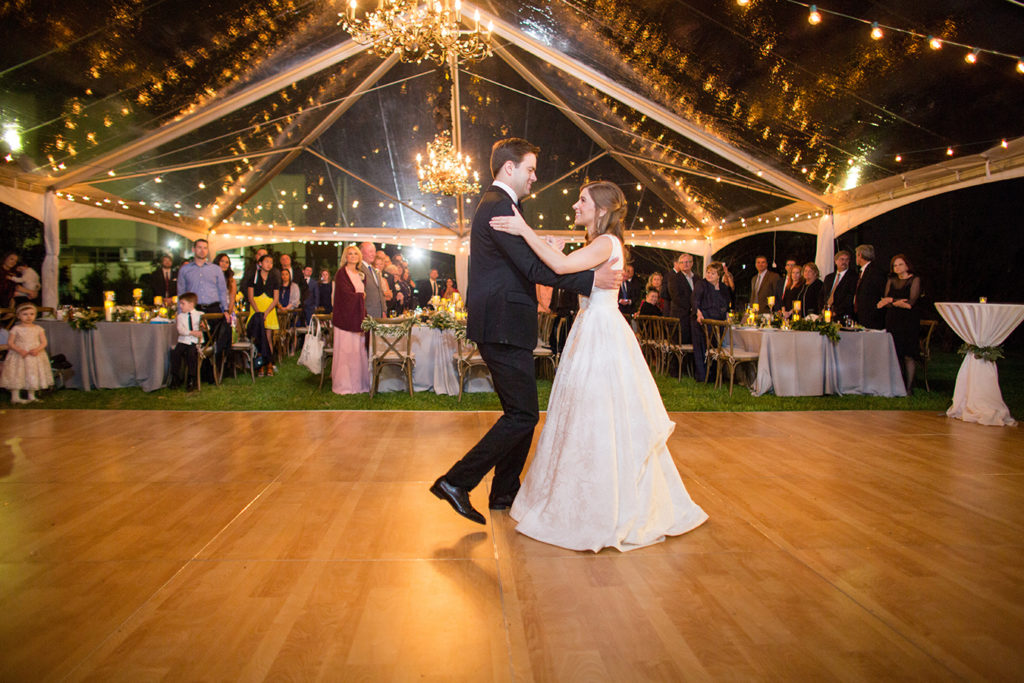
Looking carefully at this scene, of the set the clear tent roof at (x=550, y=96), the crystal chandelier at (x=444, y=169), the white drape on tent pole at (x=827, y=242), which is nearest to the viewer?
the clear tent roof at (x=550, y=96)

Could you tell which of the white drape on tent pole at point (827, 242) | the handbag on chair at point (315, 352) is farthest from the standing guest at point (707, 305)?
the handbag on chair at point (315, 352)

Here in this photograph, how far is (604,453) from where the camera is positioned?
2498 millimetres

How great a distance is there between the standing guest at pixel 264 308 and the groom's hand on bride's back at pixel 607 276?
6.60 metres

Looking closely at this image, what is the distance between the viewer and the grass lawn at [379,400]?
589 cm

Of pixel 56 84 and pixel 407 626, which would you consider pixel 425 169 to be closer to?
pixel 56 84

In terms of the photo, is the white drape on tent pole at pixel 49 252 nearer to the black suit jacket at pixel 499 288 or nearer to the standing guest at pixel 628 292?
the standing guest at pixel 628 292

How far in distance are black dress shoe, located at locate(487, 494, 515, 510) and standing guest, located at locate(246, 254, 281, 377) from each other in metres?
6.14

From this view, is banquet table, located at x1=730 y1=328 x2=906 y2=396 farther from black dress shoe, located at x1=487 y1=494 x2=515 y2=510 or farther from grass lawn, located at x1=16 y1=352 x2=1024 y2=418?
black dress shoe, located at x1=487 y1=494 x2=515 y2=510

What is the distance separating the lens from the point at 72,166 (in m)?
8.87

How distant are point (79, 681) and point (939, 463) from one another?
4685mm

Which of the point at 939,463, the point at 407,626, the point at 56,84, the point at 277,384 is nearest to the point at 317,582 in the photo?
the point at 407,626

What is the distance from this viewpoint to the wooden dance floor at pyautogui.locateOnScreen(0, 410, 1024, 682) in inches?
68.1

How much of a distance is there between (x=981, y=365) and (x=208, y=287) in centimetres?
822

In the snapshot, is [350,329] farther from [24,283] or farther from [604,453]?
[24,283]
